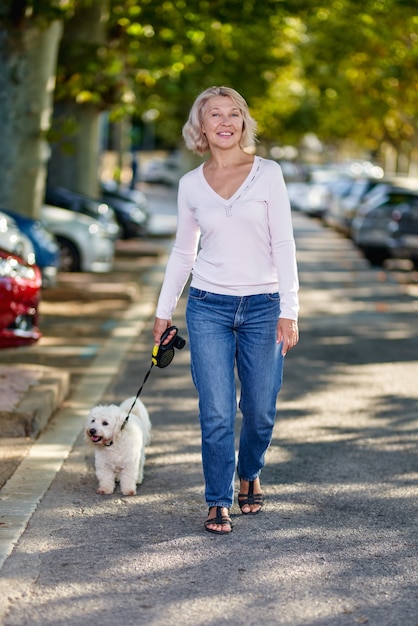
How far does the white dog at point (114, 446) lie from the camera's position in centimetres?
618

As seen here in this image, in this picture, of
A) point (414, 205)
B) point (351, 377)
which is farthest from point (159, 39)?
point (351, 377)

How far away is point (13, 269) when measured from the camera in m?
→ 10.1

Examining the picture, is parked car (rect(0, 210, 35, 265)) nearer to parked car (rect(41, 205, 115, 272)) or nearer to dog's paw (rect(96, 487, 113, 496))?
parked car (rect(41, 205, 115, 272))

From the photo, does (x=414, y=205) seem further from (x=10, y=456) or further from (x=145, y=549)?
(x=145, y=549)

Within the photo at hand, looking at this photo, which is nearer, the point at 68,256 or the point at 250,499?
the point at 250,499

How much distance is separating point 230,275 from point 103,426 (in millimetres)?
1123

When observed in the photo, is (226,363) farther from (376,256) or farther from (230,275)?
(376,256)

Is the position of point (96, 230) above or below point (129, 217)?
above

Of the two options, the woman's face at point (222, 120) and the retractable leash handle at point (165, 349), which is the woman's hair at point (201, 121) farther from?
the retractable leash handle at point (165, 349)

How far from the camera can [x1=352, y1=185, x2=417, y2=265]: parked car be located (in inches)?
963

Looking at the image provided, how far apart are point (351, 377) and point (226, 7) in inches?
374

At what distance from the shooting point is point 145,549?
5379 millimetres

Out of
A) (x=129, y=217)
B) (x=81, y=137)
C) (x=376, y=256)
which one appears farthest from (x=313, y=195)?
(x=81, y=137)

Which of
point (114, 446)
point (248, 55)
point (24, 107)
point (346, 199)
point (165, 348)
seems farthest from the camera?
point (248, 55)
